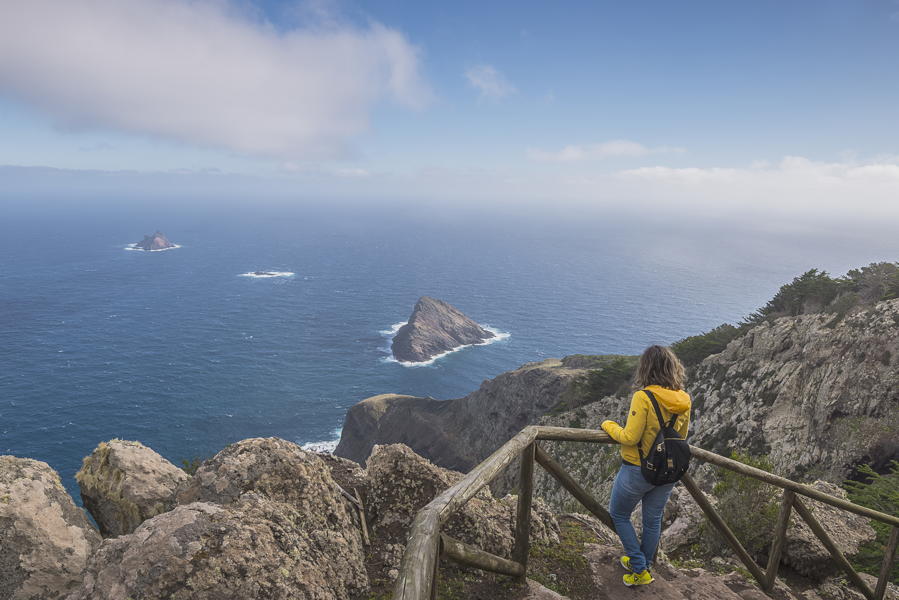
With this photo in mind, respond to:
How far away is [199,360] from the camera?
327ft

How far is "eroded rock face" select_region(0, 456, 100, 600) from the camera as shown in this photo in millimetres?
6156

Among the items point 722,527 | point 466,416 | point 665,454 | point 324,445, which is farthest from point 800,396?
point 324,445

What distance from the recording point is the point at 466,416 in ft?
237

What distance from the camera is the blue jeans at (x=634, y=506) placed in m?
5.64

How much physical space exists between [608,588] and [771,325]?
38451mm

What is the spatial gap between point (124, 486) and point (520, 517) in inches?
302

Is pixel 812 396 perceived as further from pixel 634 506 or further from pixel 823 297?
pixel 634 506

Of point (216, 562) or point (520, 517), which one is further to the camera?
point (520, 517)

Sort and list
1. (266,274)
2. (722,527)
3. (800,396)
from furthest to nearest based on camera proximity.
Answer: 1. (266,274)
2. (800,396)
3. (722,527)

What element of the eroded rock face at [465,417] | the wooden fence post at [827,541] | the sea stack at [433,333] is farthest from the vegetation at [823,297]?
the sea stack at [433,333]

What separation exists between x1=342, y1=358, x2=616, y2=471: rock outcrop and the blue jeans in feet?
163

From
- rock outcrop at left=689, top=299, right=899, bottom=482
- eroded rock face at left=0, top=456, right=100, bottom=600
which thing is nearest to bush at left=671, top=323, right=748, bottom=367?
rock outcrop at left=689, top=299, right=899, bottom=482

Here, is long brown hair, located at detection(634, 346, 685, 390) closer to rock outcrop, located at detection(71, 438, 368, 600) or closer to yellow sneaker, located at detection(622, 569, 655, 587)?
yellow sneaker, located at detection(622, 569, 655, 587)

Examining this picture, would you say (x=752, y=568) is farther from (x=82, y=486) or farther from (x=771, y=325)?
(x=771, y=325)
